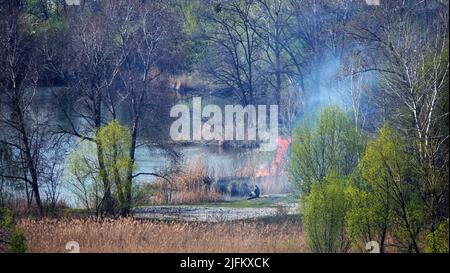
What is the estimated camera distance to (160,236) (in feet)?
34.8

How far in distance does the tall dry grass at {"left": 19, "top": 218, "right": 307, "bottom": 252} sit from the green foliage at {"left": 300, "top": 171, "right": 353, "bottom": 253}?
272 millimetres

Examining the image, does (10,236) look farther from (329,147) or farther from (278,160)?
(278,160)

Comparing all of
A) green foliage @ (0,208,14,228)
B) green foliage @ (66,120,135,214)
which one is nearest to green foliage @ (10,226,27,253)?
green foliage @ (0,208,14,228)

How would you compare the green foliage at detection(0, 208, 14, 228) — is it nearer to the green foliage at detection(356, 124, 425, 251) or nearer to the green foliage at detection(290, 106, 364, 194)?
the green foliage at detection(290, 106, 364, 194)

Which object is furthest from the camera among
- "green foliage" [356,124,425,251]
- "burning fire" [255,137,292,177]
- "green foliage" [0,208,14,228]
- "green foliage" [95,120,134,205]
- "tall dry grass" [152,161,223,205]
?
"burning fire" [255,137,292,177]

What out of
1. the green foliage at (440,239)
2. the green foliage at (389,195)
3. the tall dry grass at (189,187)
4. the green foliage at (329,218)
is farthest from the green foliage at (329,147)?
the tall dry grass at (189,187)

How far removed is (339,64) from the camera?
1348 cm

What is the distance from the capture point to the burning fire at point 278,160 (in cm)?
1296

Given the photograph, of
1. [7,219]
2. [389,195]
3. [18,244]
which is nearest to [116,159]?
[7,219]

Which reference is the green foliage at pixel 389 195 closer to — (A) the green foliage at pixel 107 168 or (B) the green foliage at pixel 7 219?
(A) the green foliage at pixel 107 168

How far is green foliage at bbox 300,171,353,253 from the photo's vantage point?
10086 millimetres

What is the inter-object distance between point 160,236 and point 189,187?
8.11 feet
